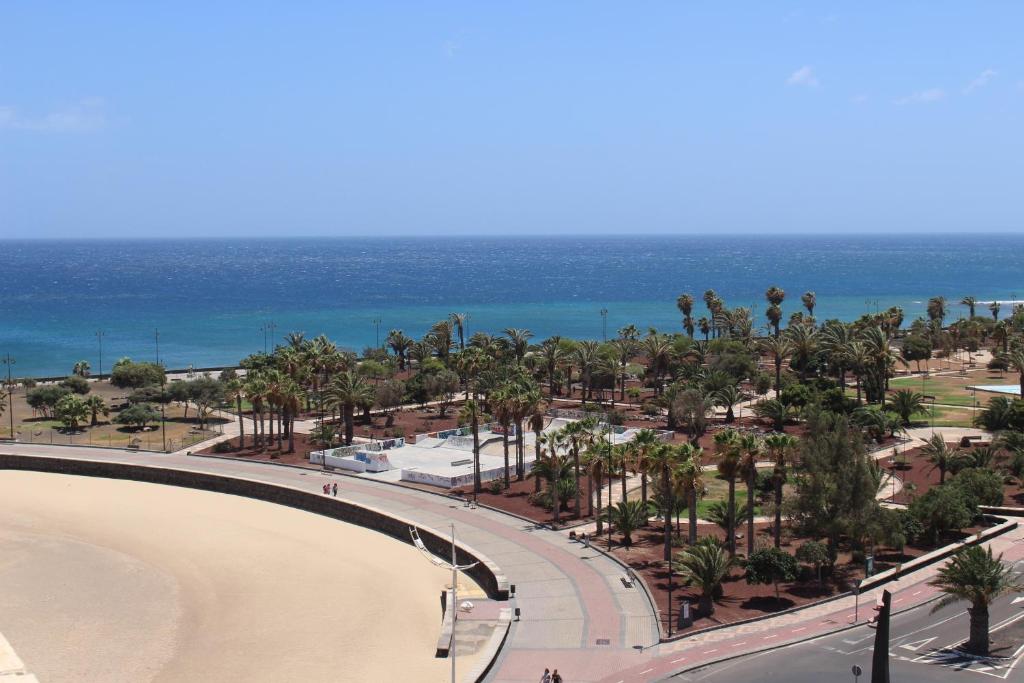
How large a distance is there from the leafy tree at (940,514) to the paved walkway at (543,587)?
1333cm

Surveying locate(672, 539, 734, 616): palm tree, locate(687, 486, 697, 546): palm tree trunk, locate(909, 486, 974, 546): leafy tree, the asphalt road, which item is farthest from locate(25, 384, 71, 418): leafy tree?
the asphalt road

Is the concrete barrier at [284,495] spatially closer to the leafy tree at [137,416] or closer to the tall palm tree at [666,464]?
the tall palm tree at [666,464]

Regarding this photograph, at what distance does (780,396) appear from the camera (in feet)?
246

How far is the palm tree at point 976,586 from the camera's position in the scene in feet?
97.4

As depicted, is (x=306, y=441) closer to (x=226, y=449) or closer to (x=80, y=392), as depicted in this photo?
(x=226, y=449)

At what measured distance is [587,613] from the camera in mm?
34594

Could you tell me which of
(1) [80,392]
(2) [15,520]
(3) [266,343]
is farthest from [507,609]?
(3) [266,343]

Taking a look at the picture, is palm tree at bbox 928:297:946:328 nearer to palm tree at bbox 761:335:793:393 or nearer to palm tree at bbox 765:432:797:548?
palm tree at bbox 761:335:793:393

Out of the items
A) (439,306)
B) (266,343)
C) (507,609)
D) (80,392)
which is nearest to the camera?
(507,609)

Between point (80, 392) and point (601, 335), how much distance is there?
287ft

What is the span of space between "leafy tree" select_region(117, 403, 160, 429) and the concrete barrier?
12439mm

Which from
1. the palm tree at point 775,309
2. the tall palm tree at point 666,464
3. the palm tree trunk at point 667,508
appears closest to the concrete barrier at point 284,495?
the palm tree trunk at point 667,508

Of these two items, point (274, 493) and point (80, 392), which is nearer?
point (274, 493)

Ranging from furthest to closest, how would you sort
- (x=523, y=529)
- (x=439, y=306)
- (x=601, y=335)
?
(x=439, y=306) < (x=601, y=335) < (x=523, y=529)
